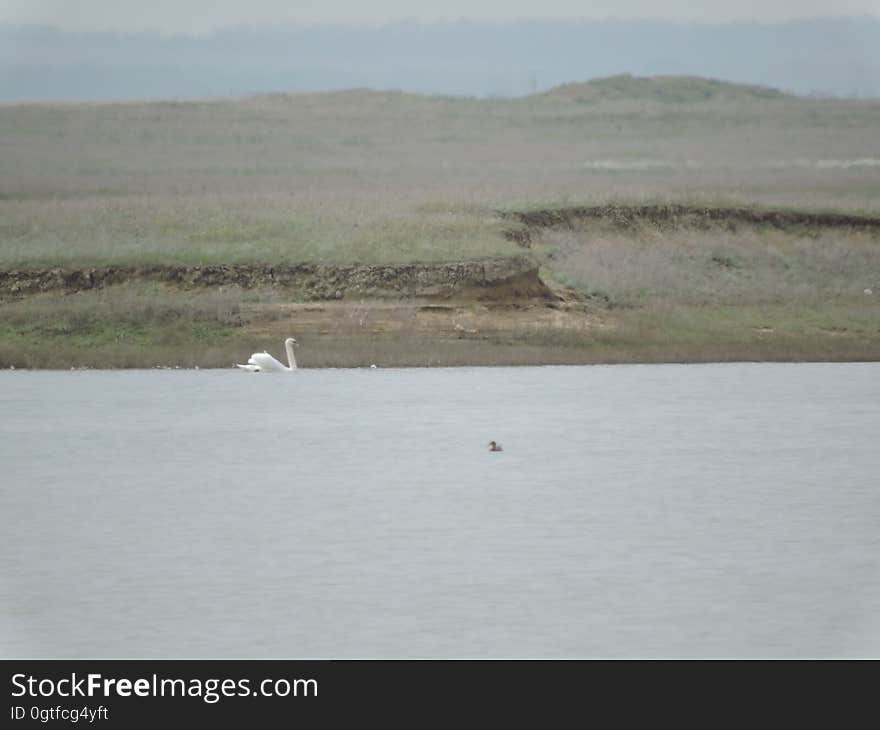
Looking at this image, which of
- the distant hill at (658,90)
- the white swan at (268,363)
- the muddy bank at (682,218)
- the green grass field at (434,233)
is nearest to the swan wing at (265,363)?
the white swan at (268,363)

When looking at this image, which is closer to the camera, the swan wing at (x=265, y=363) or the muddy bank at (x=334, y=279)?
the swan wing at (x=265, y=363)

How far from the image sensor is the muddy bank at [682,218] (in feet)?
144

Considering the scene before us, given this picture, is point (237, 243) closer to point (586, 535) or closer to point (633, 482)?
point (633, 482)

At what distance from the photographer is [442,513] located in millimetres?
21750

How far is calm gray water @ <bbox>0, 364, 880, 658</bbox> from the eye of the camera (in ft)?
51.7

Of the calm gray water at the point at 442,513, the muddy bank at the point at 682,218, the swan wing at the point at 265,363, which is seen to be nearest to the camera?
the calm gray water at the point at 442,513

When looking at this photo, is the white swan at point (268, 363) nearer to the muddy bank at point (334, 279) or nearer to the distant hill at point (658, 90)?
the muddy bank at point (334, 279)

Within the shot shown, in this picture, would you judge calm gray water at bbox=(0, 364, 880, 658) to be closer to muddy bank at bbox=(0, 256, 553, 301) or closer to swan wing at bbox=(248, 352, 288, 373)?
swan wing at bbox=(248, 352, 288, 373)

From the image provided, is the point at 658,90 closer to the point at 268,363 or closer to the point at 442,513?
the point at 268,363

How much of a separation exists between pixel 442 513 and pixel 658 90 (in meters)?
109

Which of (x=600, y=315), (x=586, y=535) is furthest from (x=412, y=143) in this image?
(x=586, y=535)

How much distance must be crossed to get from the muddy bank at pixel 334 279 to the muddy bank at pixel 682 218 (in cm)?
508

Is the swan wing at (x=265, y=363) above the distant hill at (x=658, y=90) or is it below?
below
